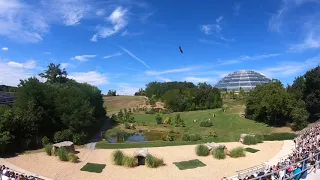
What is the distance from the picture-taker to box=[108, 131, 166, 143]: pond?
38.9 meters

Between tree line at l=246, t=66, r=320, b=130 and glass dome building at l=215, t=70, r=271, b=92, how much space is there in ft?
202

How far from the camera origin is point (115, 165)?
25.6 m

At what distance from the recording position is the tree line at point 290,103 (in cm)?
4100

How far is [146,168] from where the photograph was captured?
24.5 meters

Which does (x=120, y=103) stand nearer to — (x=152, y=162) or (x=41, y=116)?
(x=41, y=116)

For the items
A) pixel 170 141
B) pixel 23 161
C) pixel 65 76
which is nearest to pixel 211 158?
pixel 170 141

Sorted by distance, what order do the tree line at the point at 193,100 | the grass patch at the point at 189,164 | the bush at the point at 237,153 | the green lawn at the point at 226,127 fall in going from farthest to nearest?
the tree line at the point at 193,100
the green lawn at the point at 226,127
the bush at the point at 237,153
the grass patch at the point at 189,164

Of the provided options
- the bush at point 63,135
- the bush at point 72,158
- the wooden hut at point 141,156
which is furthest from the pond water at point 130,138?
the wooden hut at point 141,156

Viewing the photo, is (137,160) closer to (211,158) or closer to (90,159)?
(90,159)

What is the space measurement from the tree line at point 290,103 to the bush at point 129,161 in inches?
1011

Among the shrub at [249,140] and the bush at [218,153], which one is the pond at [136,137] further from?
the bush at [218,153]

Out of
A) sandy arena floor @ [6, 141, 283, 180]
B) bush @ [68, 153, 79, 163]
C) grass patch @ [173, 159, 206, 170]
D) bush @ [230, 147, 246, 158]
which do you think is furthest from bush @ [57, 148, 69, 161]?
bush @ [230, 147, 246, 158]

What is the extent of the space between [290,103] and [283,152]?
16.1 m

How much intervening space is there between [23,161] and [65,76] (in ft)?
188
